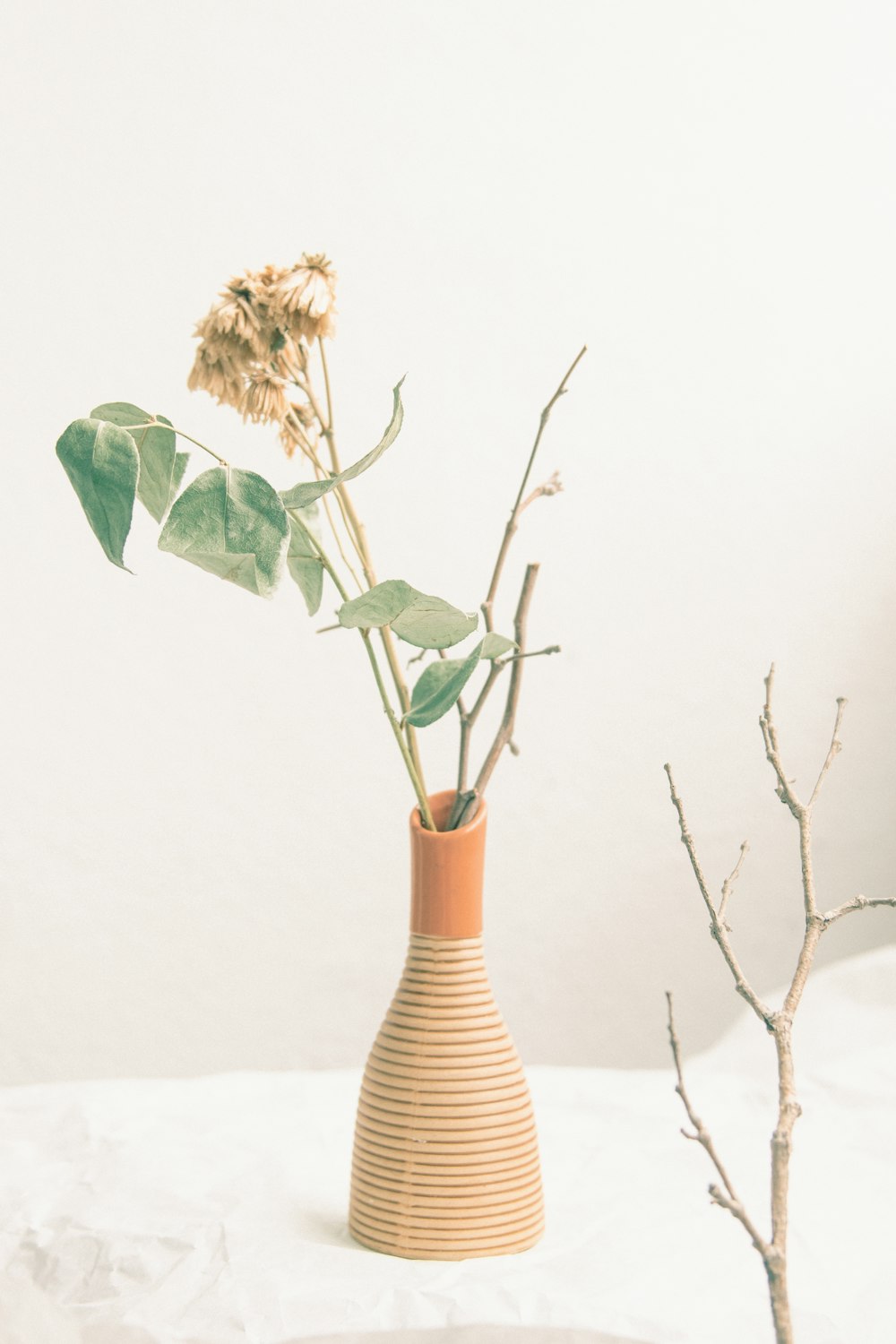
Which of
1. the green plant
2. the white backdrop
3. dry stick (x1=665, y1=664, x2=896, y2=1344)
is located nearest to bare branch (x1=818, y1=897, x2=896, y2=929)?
dry stick (x1=665, y1=664, x2=896, y2=1344)

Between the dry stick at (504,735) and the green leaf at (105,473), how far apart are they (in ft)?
0.82

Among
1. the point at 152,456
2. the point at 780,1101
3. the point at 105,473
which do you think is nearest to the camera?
the point at 780,1101

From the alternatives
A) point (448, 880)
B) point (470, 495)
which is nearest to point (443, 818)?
point (448, 880)

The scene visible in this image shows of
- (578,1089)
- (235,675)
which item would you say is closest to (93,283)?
(235,675)

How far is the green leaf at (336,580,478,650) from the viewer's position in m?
0.59

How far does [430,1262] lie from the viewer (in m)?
0.65

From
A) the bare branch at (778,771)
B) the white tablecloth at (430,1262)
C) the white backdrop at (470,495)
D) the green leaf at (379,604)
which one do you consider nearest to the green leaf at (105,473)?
the green leaf at (379,604)

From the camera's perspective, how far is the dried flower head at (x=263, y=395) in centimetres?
67

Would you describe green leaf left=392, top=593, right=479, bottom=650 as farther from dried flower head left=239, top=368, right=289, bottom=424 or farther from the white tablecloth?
the white tablecloth

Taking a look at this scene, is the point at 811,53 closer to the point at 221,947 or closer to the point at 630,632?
the point at 630,632

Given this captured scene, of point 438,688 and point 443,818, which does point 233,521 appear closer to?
point 438,688

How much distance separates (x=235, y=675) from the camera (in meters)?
1.79

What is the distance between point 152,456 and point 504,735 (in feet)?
0.83

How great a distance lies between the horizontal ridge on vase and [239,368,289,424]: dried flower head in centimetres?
23
